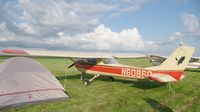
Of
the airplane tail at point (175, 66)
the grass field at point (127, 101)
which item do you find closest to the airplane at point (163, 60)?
the airplane tail at point (175, 66)

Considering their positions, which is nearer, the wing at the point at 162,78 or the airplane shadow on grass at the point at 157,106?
the airplane shadow on grass at the point at 157,106

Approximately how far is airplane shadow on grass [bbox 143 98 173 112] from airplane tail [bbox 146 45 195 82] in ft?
6.19

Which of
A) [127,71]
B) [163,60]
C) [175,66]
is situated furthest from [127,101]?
[163,60]

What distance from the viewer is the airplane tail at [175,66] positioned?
39.8 feet

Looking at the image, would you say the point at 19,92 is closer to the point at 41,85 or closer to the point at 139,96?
the point at 41,85

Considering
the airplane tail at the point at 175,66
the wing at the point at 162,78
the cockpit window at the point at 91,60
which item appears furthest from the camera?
the cockpit window at the point at 91,60

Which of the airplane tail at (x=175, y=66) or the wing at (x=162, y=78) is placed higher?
the airplane tail at (x=175, y=66)

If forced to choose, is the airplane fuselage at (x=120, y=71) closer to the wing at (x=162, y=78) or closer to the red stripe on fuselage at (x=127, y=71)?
the red stripe on fuselage at (x=127, y=71)

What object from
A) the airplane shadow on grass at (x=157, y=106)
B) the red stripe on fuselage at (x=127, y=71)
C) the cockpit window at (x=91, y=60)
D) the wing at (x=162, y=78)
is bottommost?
the airplane shadow on grass at (x=157, y=106)

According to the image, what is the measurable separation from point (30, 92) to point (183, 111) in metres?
5.84

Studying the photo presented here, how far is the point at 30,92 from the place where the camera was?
29.0 feet

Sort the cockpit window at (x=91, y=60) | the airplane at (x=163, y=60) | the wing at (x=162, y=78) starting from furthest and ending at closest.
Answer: the airplane at (x=163, y=60), the cockpit window at (x=91, y=60), the wing at (x=162, y=78)

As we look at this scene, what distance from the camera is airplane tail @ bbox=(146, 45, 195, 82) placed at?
1212 cm

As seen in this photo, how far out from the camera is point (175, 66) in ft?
41.3
